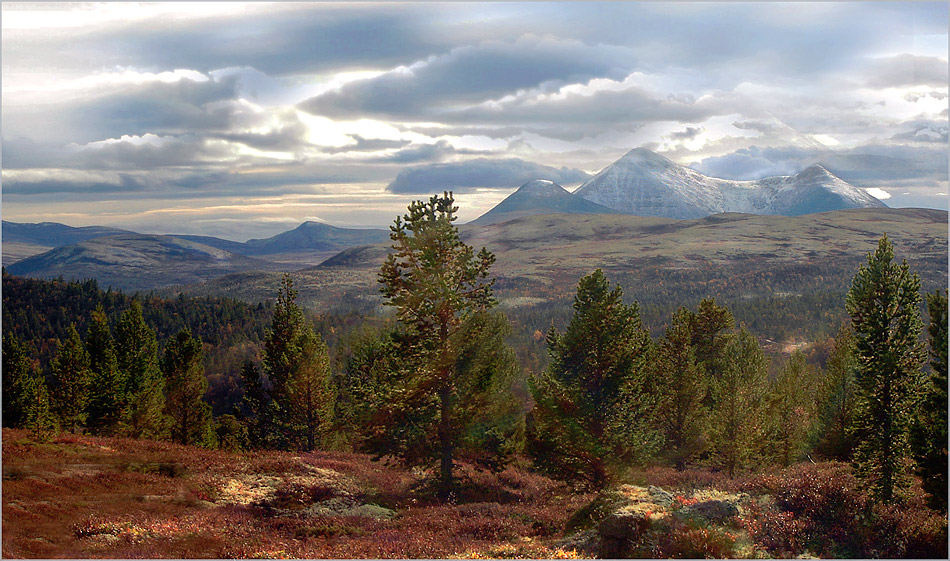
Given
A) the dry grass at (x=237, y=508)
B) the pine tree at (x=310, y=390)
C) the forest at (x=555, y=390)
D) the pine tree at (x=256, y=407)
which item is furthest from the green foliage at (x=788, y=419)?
the pine tree at (x=256, y=407)

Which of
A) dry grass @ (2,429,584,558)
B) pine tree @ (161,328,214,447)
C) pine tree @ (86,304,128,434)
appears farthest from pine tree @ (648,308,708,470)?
pine tree @ (86,304,128,434)

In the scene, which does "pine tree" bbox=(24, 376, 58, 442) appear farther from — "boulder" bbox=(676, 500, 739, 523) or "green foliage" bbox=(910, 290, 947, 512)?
"green foliage" bbox=(910, 290, 947, 512)

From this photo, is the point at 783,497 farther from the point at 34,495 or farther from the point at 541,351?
the point at 541,351

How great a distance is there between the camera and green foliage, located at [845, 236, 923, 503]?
70.6 ft

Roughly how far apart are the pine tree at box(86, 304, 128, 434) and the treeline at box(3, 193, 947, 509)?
13 centimetres

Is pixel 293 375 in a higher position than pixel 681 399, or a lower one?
higher

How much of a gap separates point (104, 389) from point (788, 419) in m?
58.3

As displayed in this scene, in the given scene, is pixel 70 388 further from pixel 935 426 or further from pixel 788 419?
pixel 935 426

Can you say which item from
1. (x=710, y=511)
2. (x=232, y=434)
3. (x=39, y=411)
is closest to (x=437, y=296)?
(x=710, y=511)

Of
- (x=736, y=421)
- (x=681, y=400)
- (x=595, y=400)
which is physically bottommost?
(x=681, y=400)

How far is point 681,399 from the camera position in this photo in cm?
3978

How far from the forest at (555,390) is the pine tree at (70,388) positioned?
13cm

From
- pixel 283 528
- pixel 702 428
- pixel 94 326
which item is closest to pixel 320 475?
pixel 283 528

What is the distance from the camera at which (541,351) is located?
15475cm
